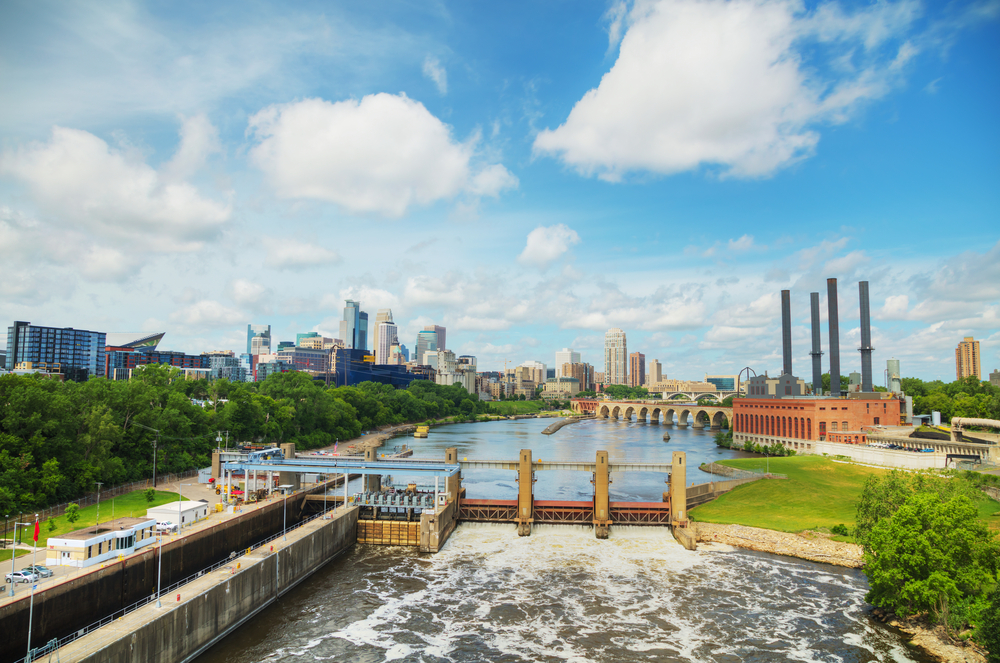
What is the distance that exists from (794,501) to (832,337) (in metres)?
93.4

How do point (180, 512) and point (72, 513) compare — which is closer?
point (180, 512)

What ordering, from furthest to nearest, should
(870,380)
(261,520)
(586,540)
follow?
(870,380) → (586,540) → (261,520)

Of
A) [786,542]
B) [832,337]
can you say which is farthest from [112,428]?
[832,337]

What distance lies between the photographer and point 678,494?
5691 cm

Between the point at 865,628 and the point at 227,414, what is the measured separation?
287 ft

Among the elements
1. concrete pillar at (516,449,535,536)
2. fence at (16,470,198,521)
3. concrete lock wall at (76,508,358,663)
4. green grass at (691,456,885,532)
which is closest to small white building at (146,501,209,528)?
concrete lock wall at (76,508,358,663)

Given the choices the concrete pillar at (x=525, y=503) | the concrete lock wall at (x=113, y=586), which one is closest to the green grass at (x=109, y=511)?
the concrete lock wall at (x=113, y=586)

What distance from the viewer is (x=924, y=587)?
32.0 m

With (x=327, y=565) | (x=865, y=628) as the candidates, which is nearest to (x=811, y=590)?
(x=865, y=628)

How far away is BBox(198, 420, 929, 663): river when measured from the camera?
3284 centimetres

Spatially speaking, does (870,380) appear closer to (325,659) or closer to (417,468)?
(417,468)

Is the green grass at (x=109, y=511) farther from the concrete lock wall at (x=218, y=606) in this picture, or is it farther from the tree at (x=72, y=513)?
the concrete lock wall at (x=218, y=606)

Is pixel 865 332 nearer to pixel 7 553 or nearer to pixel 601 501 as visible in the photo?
pixel 601 501

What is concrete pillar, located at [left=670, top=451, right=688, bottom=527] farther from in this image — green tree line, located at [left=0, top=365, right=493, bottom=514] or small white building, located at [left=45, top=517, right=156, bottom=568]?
green tree line, located at [left=0, top=365, right=493, bottom=514]
